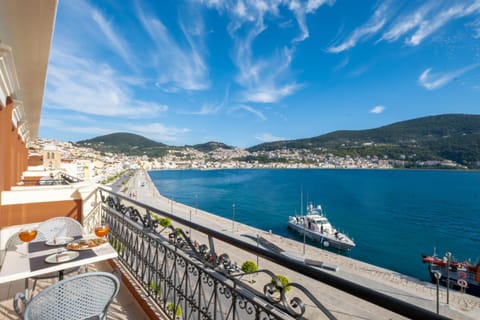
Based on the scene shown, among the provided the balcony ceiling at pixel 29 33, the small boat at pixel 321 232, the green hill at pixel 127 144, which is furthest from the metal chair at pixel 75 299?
the green hill at pixel 127 144

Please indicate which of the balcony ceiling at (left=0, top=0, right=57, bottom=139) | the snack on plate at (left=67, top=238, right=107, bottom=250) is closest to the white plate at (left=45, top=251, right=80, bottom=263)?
the snack on plate at (left=67, top=238, right=107, bottom=250)

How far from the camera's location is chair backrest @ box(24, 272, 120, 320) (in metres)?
1.27

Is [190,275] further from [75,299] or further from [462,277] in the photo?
[462,277]

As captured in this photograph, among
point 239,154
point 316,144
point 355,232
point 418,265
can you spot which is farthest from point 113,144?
point 418,265

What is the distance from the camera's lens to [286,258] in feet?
3.68

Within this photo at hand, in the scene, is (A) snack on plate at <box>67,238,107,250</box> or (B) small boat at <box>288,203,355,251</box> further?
(B) small boat at <box>288,203,355,251</box>

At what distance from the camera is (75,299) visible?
1.38 metres

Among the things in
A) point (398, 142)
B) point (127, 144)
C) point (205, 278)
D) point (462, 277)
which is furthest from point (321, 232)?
point (127, 144)

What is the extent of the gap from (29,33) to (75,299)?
3345mm

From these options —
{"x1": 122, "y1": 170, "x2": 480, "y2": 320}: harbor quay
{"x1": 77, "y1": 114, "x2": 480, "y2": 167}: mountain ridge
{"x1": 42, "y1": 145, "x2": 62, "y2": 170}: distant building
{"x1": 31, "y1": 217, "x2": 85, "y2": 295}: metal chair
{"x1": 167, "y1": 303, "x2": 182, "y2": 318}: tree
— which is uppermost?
{"x1": 77, "y1": 114, "x2": 480, "y2": 167}: mountain ridge

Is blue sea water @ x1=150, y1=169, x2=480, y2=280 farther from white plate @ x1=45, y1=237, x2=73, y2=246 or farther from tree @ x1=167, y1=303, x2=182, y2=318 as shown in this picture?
white plate @ x1=45, y1=237, x2=73, y2=246

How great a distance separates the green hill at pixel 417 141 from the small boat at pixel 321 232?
99.5 m

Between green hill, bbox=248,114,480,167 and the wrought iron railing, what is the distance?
12308 cm

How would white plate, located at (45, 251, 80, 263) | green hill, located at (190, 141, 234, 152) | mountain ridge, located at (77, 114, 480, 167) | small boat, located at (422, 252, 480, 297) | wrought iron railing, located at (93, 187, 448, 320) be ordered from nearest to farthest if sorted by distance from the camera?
wrought iron railing, located at (93, 187, 448, 320) → white plate, located at (45, 251, 80, 263) → small boat, located at (422, 252, 480, 297) → mountain ridge, located at (77, 114, 480, 167) → green hill, located at (190, 141, 234, 152)
